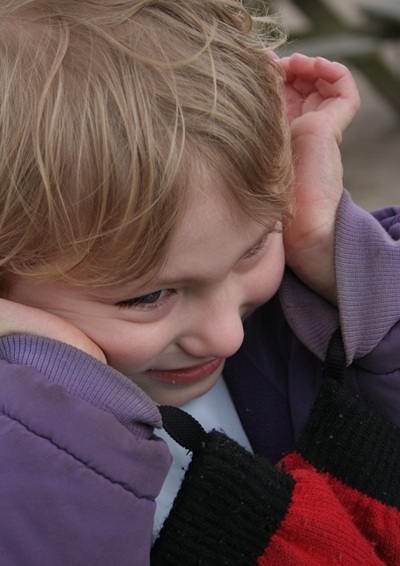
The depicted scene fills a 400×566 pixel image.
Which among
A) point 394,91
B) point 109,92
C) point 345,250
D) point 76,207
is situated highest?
point 109,92

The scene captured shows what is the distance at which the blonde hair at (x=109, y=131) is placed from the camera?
3.12ft

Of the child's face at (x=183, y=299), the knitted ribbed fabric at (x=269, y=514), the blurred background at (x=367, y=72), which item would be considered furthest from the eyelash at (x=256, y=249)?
the blurred background at (x=367, y=72)

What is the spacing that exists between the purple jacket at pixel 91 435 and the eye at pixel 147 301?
0.09 metres

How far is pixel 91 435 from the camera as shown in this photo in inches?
38.2

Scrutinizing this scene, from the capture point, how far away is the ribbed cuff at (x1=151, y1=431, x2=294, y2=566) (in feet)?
3.55

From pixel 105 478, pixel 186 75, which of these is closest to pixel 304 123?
pixel 186 75

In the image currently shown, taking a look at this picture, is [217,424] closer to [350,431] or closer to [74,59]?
[350,431]

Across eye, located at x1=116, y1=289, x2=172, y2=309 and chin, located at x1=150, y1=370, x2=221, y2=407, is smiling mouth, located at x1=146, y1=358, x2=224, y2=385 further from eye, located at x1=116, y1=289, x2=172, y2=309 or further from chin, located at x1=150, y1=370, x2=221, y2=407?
eye, located at x1=116, y1=289, x2=172, y2=309

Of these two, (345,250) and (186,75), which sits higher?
(186,75)

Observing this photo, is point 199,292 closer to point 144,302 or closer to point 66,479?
point 144,302

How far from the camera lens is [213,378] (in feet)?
4.15

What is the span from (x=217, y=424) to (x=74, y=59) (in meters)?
0.60

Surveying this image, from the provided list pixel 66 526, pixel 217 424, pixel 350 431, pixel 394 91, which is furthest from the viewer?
pixel 394 91

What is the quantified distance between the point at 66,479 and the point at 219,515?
9.3 inches
